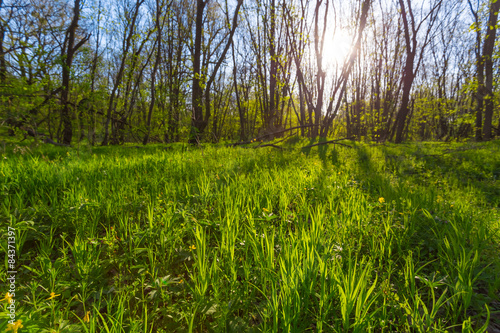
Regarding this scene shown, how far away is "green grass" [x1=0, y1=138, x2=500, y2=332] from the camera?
3.47 ft

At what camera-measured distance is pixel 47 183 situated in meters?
2.49

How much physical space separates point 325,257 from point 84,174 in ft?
10.4

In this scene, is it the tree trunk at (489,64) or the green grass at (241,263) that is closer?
the green grass at (241,263)

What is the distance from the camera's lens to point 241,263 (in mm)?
1539

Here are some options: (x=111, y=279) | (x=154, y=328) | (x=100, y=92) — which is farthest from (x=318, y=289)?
(x=100, y=92)

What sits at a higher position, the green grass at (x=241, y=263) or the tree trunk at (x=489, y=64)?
the tree trunk at (x=489, y=64)

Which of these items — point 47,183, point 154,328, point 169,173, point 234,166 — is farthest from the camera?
point 234,166

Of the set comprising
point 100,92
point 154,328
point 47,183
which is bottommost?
point 154,328

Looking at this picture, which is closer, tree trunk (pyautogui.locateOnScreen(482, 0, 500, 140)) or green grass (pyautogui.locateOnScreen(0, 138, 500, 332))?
green grass (pyautogui.locateOnScreen(0, 138, 500, 332))

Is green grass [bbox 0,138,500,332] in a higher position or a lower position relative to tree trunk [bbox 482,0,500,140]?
lower

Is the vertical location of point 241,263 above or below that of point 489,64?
below

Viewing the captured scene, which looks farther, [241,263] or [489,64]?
[489,64]

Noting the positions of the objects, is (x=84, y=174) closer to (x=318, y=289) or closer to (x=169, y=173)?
(x=169, y=173)

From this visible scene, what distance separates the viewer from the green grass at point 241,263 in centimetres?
106
